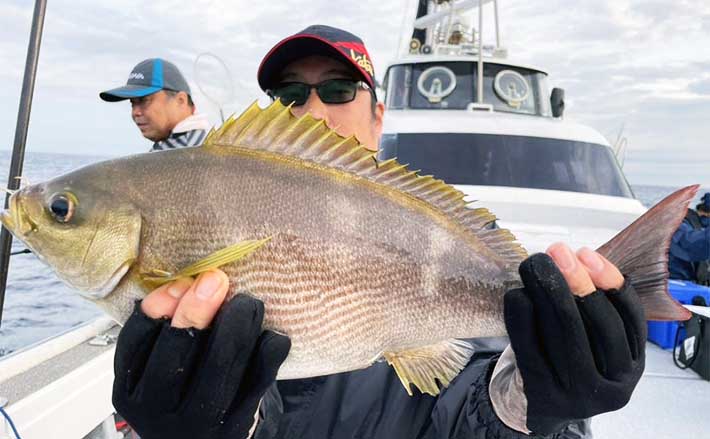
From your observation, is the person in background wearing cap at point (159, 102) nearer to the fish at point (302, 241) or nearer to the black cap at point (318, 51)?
the black cap at point (318, 51)

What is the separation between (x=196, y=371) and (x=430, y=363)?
0.68 metres

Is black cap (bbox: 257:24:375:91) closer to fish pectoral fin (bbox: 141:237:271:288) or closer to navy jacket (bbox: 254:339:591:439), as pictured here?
fish pectoral fin (bbox: 141:237:271:288)

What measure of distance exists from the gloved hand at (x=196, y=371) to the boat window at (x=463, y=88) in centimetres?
773

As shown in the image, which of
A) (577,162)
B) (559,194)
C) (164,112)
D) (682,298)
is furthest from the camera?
(577,162)

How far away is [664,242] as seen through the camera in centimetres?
139

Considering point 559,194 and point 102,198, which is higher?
point 102,198

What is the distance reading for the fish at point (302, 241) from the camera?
1.38 metres

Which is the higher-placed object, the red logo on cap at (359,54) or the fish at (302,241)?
the red logo on cap at (359,54)

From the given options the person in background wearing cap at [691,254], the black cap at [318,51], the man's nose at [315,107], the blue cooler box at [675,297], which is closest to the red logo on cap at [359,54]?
the black cap at [318,51]

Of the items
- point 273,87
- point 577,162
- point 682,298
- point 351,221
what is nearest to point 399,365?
point 351,221

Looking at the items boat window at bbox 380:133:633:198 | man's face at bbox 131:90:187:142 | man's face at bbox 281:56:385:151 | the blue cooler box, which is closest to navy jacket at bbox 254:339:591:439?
man's face at bbox 281:56:385:151

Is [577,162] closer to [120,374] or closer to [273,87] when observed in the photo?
[273,87]

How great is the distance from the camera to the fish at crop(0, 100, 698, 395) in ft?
4.54

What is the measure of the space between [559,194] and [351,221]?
18.2 feet
